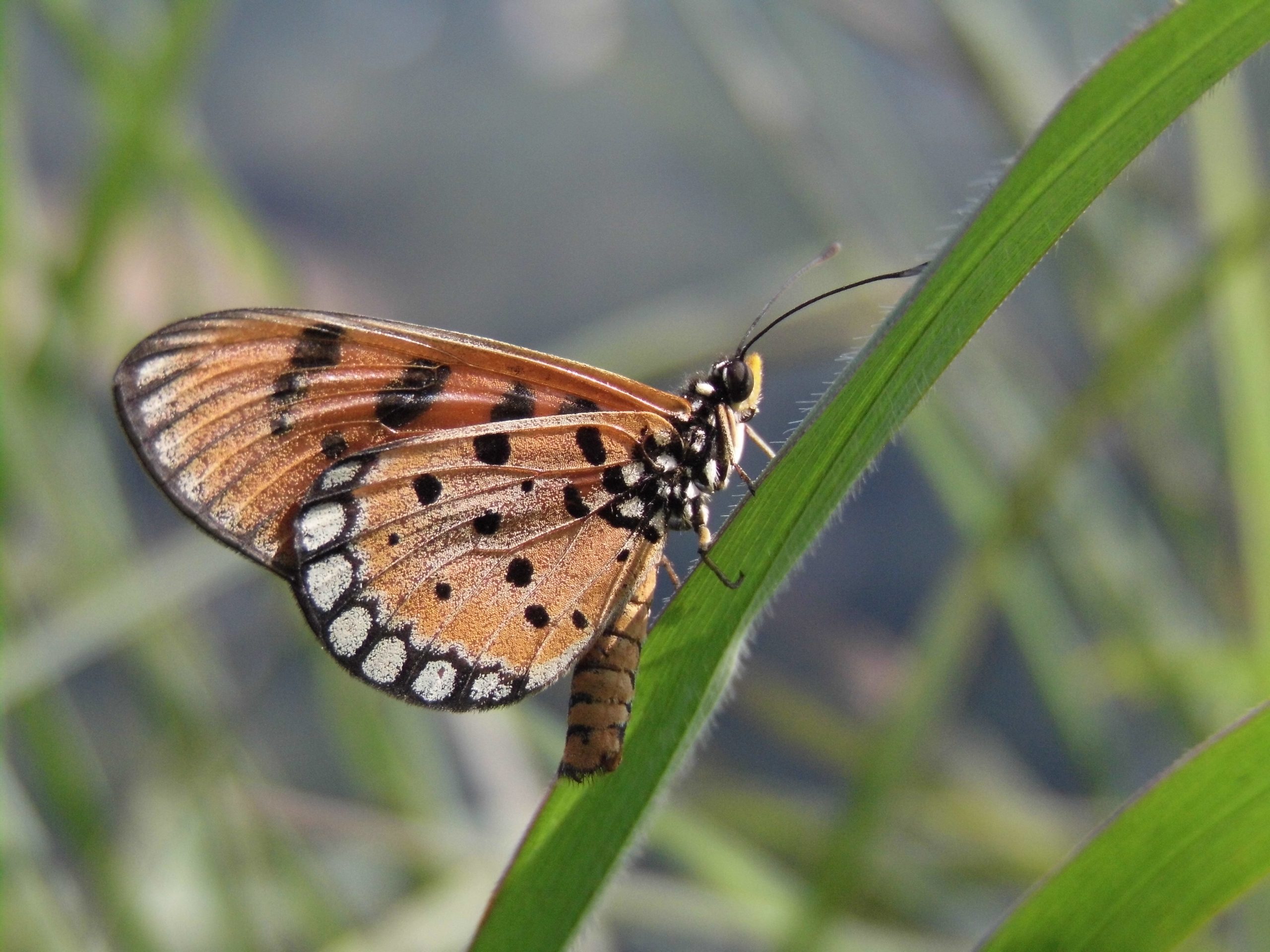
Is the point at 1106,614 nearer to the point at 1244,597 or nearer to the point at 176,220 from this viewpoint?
the point at 1244,597

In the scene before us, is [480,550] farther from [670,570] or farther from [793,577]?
[793,577]

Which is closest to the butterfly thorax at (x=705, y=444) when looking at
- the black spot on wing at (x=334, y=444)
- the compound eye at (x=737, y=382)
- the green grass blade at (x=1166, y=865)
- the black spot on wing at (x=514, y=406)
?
the compound eye at (x=737, y=382)

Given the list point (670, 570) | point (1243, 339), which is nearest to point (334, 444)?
point (670, 570)

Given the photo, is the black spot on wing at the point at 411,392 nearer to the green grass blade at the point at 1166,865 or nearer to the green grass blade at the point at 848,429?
the green grass blade at the point at 848,429

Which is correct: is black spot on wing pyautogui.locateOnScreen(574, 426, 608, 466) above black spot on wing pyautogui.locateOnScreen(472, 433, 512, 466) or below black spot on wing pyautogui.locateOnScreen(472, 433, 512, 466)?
below

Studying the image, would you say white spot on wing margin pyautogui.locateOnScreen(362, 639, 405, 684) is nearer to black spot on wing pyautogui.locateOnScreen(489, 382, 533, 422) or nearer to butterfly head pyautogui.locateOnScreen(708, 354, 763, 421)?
black spot on wing pyautogui.locateOnScreen(489, 382, 533, 422)

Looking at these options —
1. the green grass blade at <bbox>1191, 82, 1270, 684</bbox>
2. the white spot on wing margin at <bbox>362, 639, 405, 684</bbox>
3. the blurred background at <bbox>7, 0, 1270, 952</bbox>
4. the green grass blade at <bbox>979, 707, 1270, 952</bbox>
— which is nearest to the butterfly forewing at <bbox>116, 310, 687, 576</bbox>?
the white spot on wing margin at <bbox>362, 639, 405, 684</bbox>
